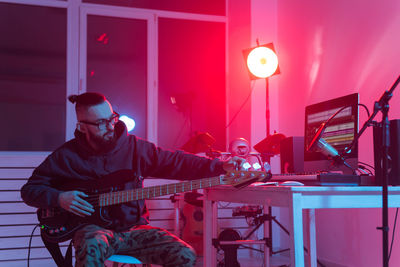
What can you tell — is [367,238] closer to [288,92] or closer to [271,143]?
[271,143]

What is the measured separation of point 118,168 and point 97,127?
251 mm

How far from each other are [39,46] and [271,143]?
9.93 ft

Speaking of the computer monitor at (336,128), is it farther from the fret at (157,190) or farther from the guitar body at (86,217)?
the guitar body at (86,217)

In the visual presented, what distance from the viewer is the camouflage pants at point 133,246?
1945mm

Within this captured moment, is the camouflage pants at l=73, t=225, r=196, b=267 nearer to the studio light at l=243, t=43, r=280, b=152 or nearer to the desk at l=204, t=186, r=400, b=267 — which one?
the desk at l=204, t=186, r=400, b=267

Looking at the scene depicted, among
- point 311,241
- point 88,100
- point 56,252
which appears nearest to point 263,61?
point 311,241

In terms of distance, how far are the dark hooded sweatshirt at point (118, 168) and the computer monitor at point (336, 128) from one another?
69 cm

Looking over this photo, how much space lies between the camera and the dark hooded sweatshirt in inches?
87.7

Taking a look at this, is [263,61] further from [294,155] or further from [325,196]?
[325,196]

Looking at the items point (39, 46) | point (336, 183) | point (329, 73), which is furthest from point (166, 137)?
point (336, 183)

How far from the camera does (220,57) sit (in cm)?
538

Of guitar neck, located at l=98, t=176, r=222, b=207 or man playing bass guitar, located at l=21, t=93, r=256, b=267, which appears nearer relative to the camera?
guitar neck, located at l=98, t=176, r=222, b=207

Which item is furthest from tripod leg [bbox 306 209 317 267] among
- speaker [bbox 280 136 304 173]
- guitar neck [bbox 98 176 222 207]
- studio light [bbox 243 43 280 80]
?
studio light [bbox 243 43 280 80]

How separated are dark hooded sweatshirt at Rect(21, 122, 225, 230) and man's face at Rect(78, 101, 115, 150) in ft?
0.14
